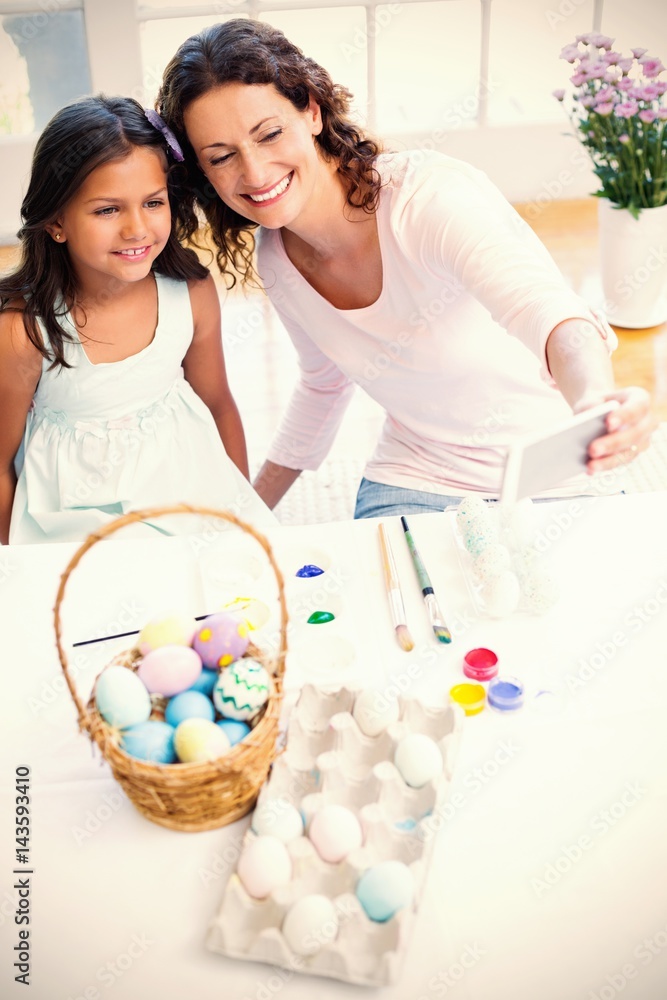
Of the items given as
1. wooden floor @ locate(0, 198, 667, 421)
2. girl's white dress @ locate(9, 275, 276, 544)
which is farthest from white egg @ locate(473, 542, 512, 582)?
wooden floor @ locate(0, 198, 667, 421)

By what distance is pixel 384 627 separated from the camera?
1.05 m

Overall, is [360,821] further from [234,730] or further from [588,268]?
[588,268]

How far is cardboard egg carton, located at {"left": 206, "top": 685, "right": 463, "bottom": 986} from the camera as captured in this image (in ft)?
2.39

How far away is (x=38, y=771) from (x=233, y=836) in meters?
0.21

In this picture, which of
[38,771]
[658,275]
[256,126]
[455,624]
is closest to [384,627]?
[455,624]

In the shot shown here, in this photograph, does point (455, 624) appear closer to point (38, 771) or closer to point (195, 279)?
point (38, 771)

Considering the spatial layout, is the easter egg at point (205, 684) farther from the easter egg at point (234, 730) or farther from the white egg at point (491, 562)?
the white egg at point (491, 562)

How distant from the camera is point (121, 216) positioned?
1.44 meters

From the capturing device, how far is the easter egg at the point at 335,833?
792 mm

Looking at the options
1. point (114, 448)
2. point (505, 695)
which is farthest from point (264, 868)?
point (114, 448)

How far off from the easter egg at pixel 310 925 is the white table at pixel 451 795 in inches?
1.0

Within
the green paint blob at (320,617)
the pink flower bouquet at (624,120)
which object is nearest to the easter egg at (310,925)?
the green paint blob at (320,617)

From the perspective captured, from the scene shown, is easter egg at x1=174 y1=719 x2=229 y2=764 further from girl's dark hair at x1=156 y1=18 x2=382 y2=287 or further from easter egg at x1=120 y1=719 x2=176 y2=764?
girl's dark hair at x1=156 y1=18 x2=382 y2=287

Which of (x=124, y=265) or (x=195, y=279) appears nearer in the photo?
(x=124, y=265)
